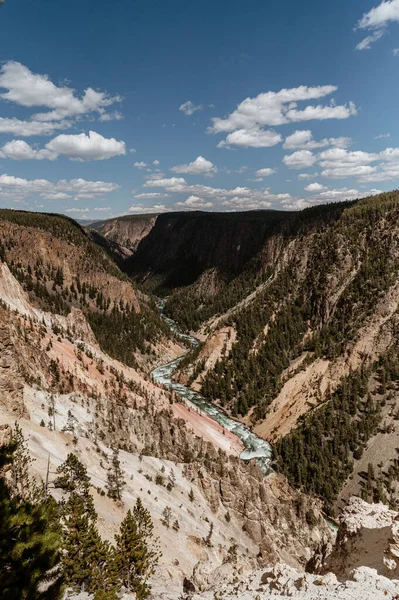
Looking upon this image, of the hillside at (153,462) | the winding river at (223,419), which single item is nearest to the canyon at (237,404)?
the hillside at (153,462)

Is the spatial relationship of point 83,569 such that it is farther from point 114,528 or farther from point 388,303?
point 388,303

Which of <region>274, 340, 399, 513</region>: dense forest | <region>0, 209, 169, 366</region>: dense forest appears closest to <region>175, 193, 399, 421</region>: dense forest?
<region>274, 340, 399, 513</region>: dense forest

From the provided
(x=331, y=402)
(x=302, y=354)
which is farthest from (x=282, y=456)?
(x=302, y=354)

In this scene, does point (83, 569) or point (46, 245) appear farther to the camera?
point (46, 245)

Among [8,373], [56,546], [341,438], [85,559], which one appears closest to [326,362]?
[341,438]

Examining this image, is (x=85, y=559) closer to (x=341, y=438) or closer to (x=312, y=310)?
(x=341, y=438)

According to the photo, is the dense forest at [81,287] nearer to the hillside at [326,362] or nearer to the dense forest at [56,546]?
Answer: the hillside at [326,362]

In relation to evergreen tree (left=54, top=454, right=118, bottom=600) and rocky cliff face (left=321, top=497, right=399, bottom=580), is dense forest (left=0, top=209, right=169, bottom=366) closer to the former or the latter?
evergreen tree (left=54, top=454, right=118, bottom=600)
